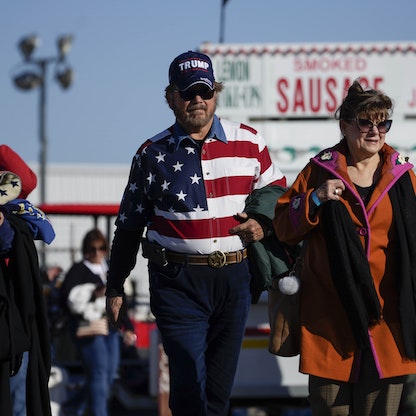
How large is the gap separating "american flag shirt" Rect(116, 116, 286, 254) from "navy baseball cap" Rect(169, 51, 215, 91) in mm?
222

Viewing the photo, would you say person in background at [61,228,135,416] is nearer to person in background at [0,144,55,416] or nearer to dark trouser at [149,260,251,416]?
dark trouser at [149,260,251,416]

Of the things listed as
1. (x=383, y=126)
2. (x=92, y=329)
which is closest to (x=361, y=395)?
(x=383, y=126)

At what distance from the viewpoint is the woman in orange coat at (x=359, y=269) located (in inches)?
184

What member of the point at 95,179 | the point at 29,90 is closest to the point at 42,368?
the point at 29,90

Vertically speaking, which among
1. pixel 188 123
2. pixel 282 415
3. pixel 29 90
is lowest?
pixel 282 415

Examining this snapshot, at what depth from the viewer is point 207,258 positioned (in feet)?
16.9

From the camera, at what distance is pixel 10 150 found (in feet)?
17.8

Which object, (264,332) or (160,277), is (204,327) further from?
(264,332)

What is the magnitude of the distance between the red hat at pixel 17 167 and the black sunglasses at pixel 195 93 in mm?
857

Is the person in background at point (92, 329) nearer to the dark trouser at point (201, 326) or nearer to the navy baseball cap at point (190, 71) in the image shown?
the dark trouser at point (201, 326)

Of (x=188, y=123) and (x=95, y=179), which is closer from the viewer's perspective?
(x=188, y=123)

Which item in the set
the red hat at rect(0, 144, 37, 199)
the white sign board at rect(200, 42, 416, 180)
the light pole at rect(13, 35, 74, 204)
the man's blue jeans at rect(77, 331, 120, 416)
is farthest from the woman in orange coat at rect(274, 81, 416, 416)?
the light pole at rect(13, 35, 74, 204)

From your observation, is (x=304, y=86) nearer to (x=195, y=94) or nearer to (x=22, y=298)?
(x=195, y=94)

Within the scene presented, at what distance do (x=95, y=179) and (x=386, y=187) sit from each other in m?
43.3
